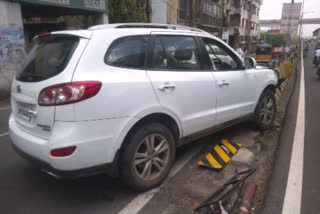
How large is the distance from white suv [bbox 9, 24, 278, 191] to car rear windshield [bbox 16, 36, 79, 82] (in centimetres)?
1

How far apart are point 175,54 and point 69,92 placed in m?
1.51

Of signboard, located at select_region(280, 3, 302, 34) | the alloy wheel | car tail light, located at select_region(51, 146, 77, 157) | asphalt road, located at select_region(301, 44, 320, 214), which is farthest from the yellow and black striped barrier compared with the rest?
signboard, located at select_region(280, 3, 302, 34)

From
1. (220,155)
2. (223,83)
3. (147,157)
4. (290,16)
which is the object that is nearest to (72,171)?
(147,157)

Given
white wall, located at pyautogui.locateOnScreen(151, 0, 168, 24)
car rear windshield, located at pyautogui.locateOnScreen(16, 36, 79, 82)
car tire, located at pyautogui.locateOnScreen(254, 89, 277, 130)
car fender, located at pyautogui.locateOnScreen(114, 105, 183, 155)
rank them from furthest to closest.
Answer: white wall, located at pyautogui.locateOnScreen(151, 0, 168, 24), car tire, located at pyautogui.locateOnScreen(254, 89, 277, 130), car fender, located at pyautogui.locateOnScreen(114, 105, 183, 155), car rear windshield, located at pyautogui.locateOnScreen(16, 36, 79, 82)

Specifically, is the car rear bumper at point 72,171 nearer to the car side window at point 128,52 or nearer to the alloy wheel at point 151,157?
the alloy wheel at point 151,157

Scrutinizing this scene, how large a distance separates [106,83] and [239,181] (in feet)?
6.22

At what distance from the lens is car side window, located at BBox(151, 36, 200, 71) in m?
3.24

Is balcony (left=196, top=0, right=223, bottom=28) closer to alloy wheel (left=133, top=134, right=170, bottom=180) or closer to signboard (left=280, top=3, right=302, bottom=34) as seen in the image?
signboard (left=280, top=3, right=302, bottom=34)

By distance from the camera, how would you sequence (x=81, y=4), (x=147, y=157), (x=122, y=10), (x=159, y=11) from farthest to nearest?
(x=159, y=11)
(x=122, y=10)
(x=81, y=4)
(x=147, y=157)

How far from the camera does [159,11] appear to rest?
22672mm

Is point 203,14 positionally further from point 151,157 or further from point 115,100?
point 115,100

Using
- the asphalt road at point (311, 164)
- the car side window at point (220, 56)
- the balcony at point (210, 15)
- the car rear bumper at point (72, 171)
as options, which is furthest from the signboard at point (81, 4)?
the balcony at point (210, 15)

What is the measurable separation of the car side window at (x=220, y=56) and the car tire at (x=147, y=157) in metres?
1.40

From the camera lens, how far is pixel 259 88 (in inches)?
191
